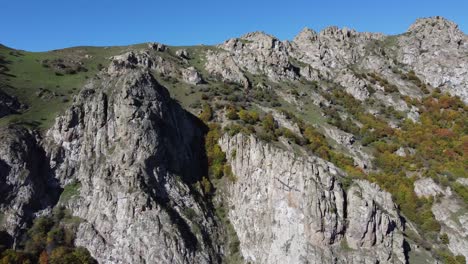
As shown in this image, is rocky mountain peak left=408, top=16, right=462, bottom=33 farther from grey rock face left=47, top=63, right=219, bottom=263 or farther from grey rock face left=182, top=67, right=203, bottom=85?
grey rock face left=47, top=63, right=219, bottom=263

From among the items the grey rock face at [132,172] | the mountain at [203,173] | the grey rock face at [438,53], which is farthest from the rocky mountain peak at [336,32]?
the grey rock face at [132,172]

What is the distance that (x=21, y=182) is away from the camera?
48.6 m

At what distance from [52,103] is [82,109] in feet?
34.3

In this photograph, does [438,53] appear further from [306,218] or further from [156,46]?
[306,218]

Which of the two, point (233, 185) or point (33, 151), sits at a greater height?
point (33, 151)

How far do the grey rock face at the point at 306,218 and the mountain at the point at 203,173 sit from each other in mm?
167

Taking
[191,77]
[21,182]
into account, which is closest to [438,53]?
[191,77]

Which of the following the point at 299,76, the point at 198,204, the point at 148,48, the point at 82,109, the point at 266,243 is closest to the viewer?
the point at 266,243

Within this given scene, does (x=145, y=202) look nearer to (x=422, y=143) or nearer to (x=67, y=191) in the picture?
(x=67, y=191)

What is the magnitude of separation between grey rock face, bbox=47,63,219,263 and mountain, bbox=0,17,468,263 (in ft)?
0.58

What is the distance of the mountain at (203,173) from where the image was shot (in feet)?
153

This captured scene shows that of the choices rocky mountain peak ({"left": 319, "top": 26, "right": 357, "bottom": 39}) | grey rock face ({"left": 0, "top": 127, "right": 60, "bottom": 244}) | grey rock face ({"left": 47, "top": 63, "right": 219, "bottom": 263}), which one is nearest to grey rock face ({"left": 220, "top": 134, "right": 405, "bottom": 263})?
grey rock face ({"left": 47, "top": 63, "right": 219, "bottom": 263})

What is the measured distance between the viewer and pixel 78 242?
4631cm

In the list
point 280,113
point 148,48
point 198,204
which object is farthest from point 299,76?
point 198,204
